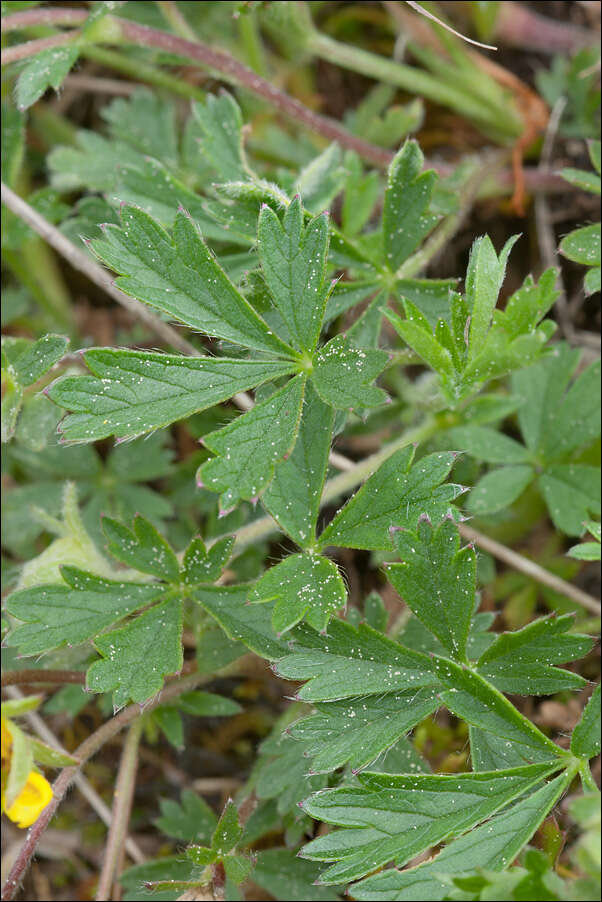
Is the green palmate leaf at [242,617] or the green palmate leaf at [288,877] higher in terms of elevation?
the green palmate leaf at [242,617]

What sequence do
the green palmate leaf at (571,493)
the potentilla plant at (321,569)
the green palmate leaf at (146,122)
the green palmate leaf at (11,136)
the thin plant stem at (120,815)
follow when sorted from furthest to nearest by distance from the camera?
the green palmate leaf at (146,122) → the green palmate leaf at (11,136) → the green palmate leaf at (571,493) → the thin plant stem at (120,815) → the potentilla plant at (321,569)

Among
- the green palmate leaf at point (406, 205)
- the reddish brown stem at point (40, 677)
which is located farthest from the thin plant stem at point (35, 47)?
the reddish brown stem at point (40, 677)

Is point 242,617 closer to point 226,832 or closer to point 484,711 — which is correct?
point 226,832

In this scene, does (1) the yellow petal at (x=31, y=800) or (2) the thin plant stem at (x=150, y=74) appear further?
(2) the thin plant stem at (x=150, y=74)

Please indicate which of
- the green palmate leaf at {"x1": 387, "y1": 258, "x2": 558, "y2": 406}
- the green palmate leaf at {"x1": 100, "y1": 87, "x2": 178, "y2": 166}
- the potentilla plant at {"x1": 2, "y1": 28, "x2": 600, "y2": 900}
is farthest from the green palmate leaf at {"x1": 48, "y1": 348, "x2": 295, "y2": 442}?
the green palmate leaf at {"x1": 100, "y1": 87, "x2": 178, "y2": 166}

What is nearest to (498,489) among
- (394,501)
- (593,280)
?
(593,280)

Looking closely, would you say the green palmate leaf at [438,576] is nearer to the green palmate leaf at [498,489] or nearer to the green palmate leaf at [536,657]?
the green palmate leaf at [536,657]

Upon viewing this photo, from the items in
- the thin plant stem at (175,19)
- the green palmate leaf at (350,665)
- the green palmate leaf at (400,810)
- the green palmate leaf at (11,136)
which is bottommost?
the green palmate leaf at (400,810)

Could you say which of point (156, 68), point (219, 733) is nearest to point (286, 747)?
point (219, 733)
